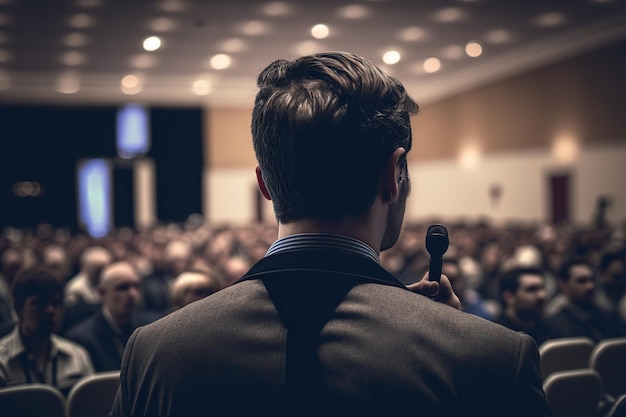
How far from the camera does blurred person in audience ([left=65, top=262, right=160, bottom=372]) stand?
508 centimetres

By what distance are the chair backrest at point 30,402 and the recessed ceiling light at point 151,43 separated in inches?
627

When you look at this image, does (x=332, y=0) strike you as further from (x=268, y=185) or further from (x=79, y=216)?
(x=79, y=216)

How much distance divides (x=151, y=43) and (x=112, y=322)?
1477 cm

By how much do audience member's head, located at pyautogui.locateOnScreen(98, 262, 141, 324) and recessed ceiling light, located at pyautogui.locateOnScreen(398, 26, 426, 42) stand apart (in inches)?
530

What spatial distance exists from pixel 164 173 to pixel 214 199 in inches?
97.1

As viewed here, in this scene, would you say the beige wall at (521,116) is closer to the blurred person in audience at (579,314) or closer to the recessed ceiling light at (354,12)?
the recessed ceiling light at (354,12)

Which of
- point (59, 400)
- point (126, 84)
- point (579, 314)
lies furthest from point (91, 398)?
point (126, 84)

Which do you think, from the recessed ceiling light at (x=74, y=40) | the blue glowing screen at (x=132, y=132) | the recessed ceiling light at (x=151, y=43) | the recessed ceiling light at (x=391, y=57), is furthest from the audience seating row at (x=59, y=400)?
the blue glowing screen at (x=132, y=132)

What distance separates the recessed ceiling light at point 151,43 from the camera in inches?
718

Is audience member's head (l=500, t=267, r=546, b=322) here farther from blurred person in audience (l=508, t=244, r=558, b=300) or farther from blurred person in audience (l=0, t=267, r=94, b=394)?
blurred person in audience (l=508, t=244, r=558, b=300)

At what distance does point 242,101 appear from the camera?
28906 mm

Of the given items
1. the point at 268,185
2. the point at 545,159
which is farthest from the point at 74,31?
the point at 268,185

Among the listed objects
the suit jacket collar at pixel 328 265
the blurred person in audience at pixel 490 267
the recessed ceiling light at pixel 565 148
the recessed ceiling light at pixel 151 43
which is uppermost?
the recessed ceiling light at pixel 151 43

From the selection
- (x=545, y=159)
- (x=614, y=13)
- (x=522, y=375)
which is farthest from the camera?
(x=545, y=159)
